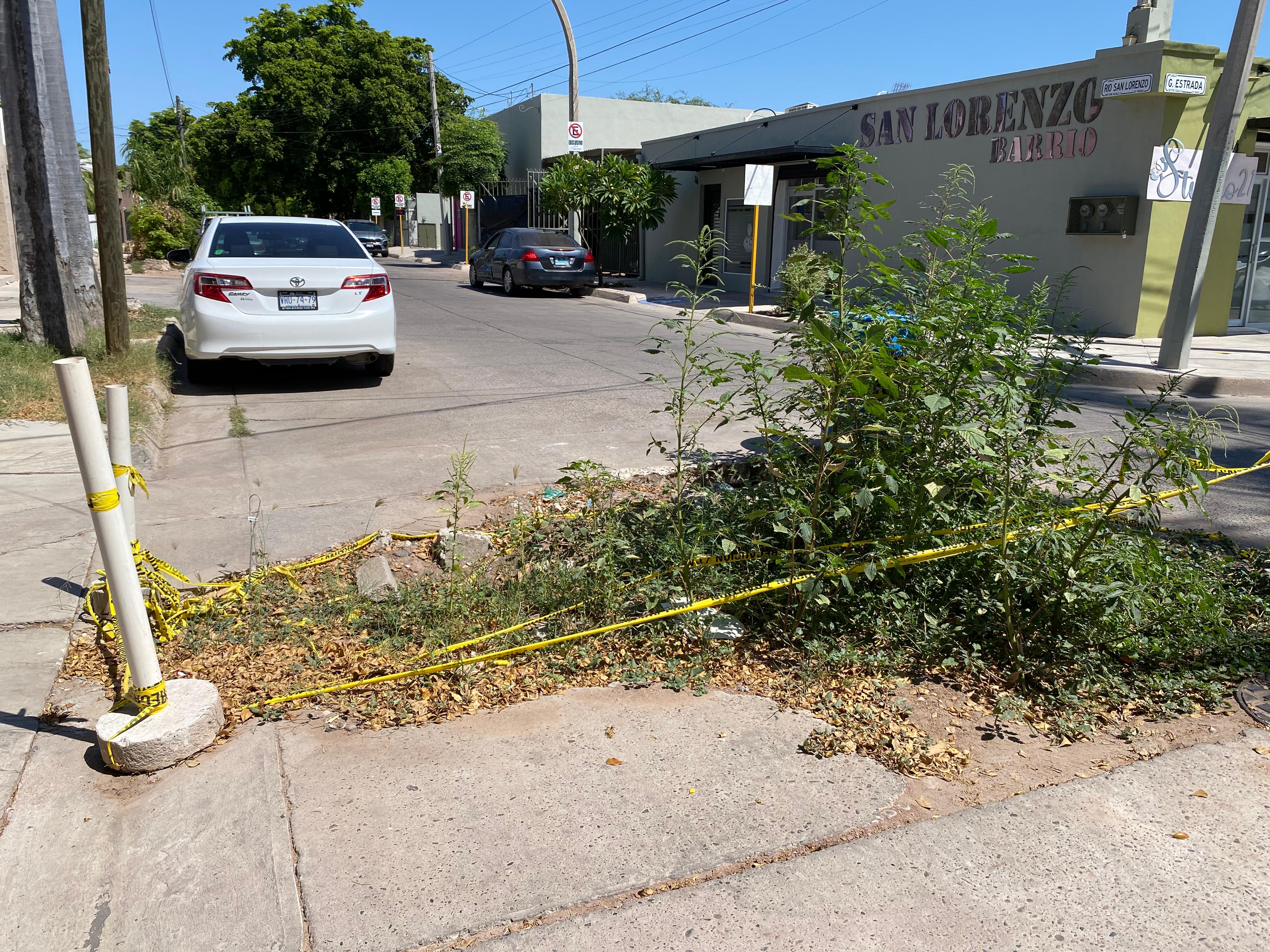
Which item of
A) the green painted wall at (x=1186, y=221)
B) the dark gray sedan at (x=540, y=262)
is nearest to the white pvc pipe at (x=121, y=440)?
the green painted wall at (x=1186, y=221)

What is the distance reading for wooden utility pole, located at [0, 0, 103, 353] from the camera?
30.6 feet

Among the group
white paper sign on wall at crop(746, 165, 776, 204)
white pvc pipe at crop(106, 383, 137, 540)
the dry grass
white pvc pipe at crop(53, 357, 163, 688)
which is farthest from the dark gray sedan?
white pvc pipe at crop(53, 357, 163, 688)

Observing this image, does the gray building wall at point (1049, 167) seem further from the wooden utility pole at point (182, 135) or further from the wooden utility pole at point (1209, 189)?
the wooden utility pole at point (182, 135)

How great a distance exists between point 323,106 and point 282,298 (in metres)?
42.3

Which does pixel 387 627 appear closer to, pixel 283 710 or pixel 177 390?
pixel 283 710

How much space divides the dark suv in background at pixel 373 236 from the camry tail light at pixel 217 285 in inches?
1190

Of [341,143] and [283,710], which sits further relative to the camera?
[341,143]

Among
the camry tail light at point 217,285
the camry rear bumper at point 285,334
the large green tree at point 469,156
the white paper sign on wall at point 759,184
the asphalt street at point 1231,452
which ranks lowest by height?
the asphalt street at point 1231,452

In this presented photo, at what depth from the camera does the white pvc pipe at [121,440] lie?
3.73 meters

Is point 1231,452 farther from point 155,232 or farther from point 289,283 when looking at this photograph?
point 155,232

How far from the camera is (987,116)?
1711 centimetres

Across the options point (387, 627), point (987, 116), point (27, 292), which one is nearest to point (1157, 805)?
point (387, 627)

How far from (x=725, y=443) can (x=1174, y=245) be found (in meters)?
10.9

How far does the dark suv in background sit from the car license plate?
30.1 metres
